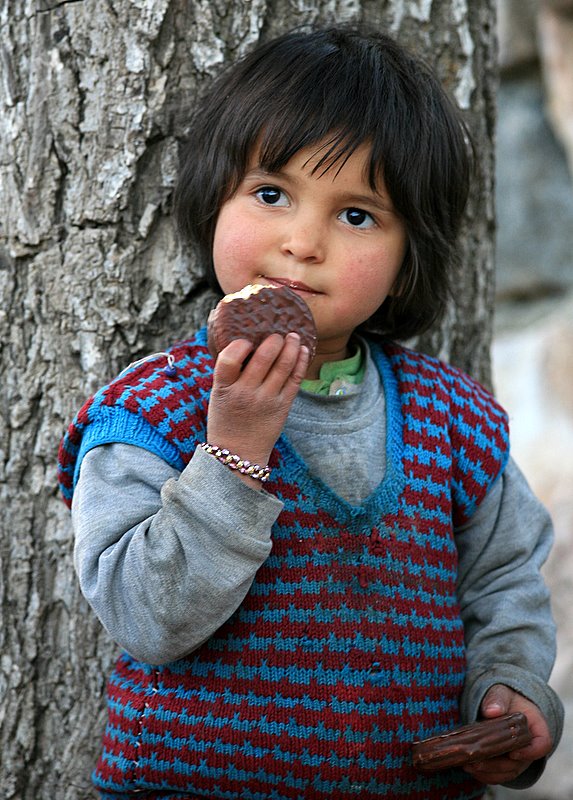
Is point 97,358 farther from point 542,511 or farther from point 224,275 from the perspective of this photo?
point 542,511

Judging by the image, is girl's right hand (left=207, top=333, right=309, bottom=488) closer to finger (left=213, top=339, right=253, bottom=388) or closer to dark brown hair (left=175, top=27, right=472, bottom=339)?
finger (left=213, top=339, right=253, bottom=388)

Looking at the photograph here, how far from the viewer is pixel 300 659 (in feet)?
4.96

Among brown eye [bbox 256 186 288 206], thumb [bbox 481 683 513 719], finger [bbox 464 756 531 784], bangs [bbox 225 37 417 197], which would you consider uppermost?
bangs [bbox 225 37 417 197]

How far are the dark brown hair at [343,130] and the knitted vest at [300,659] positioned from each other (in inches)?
12.3

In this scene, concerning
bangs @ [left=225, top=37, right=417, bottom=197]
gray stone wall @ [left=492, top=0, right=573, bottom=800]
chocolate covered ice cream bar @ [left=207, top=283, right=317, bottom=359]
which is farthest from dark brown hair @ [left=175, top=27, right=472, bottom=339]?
gray stone wall @ [left=492, top=0, right=573, bottom=800]

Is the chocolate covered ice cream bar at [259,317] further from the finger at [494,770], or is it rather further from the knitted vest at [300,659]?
the finger at [494,770]

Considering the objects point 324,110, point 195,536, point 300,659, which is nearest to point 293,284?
point 324,110

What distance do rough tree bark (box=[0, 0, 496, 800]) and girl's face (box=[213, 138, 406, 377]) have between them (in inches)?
11.2

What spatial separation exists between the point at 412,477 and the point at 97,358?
2.04 ft

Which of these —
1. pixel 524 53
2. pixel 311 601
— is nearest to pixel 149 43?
pixel 311 601

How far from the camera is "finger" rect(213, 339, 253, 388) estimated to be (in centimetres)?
138

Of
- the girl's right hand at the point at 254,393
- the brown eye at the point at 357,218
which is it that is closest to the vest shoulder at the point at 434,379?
the brown eye at the point at 357,218

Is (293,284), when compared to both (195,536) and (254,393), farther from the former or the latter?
(195,536)

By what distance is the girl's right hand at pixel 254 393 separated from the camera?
4.56 feet
